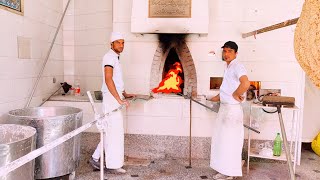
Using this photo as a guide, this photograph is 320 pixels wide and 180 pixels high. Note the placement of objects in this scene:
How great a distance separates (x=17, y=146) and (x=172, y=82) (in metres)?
2.56

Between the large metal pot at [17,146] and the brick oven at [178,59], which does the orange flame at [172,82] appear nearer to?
the brick oven at [178,59]

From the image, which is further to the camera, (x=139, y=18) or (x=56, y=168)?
(x=139, y=18)

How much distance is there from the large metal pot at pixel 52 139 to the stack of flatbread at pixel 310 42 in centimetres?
269

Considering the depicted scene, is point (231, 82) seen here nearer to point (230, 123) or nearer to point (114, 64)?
point (230, 123)

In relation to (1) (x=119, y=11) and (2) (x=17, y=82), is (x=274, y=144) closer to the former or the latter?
(1) (x=119, y=11)

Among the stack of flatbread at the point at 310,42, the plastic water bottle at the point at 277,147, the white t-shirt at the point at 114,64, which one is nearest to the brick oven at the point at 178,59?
the white t-shirt at the point at 114,64

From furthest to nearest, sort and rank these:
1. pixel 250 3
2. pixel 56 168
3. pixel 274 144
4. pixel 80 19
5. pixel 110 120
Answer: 1. pixel 80 19
2. pixel 250 3
3. pixel 274 144
4. pixel 110 120
5. pixel 56 168

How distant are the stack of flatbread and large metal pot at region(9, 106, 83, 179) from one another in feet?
8.83

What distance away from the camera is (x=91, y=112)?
4191 millimetres

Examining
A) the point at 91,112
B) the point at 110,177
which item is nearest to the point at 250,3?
the point at 91,112

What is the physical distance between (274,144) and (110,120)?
2.15m

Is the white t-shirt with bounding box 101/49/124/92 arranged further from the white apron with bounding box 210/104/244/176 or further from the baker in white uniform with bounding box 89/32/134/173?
the white apron with bounding box 210/104/244/176

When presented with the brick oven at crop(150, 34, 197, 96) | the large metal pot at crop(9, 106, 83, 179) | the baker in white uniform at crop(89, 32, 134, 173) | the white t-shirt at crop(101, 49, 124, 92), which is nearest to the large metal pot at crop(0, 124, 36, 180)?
the large metal pot at crop(9, 106, 83, 179)

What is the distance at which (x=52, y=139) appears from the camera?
290cm
